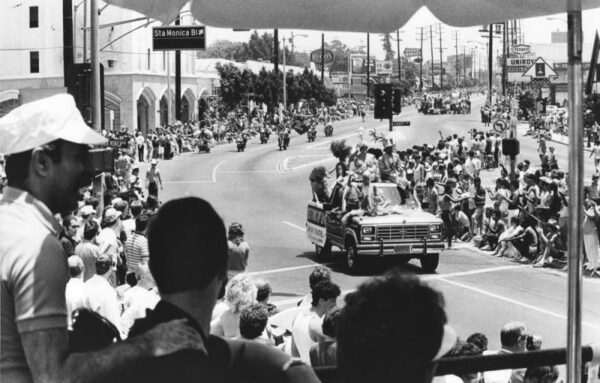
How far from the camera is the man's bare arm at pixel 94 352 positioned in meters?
2.04

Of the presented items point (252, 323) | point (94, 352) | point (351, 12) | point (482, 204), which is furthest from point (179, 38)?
point (94, 352)

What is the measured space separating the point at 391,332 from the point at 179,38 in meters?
25.4

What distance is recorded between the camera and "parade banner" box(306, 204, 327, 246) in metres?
19.0

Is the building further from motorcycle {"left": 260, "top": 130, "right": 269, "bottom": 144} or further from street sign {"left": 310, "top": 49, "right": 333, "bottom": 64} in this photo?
street sign {"left": 310, "top": 49, "right": 333, "bottom": 64}

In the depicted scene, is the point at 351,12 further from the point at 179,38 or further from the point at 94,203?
the point at 179,38

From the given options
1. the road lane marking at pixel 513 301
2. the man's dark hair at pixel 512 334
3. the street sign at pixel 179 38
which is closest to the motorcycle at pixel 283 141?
the street sign at pixel 179 38

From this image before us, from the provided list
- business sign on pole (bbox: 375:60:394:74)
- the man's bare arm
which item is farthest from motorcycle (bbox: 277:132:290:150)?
business sign on pole (bbox: 375:60:394:74)

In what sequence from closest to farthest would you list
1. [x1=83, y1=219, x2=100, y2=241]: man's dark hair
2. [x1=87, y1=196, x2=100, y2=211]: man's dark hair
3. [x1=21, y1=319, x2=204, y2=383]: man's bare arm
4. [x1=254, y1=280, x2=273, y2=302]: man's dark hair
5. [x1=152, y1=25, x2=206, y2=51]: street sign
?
[x1=21, y1=319, x2=204, y2=383]: man's bare arm
[x1=254, y1=280, x2=273, y2=302]: man's dark hair
[x1=83, y1=219, x2=100, y2=241]: man's dark hair
[x1=87, y1=196, x2=100, y2=211]: man's dark hair
[x1=152, y1=25, x2=206, y2=51]: street sign

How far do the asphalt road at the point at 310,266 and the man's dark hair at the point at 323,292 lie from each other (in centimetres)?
155

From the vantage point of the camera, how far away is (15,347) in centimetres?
219

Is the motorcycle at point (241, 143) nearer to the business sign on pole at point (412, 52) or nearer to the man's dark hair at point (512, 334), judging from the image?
the man's dark hair at point (512, 334)

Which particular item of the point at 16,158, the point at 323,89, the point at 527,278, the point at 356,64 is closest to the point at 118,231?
the point at 527,278

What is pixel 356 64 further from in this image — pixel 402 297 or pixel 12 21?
pixel 402 297

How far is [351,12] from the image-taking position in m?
4.30
